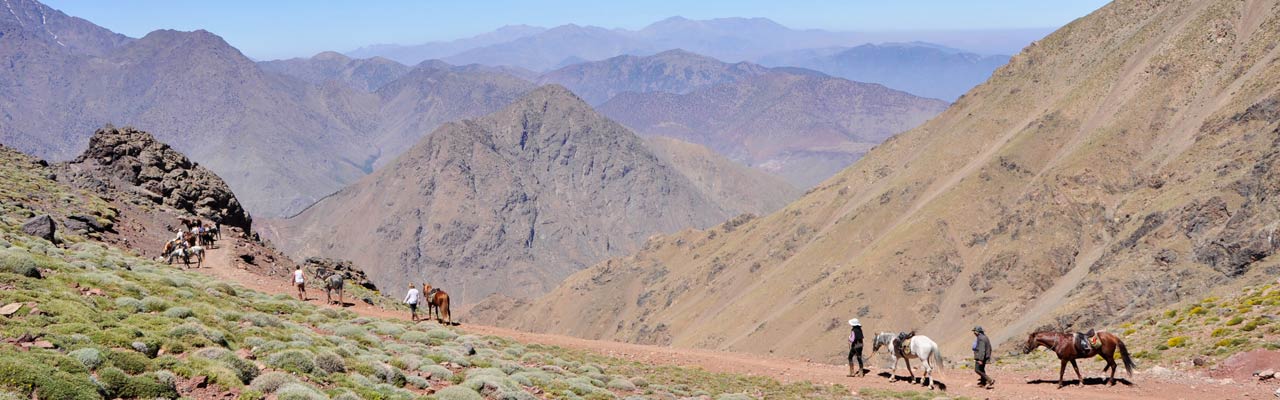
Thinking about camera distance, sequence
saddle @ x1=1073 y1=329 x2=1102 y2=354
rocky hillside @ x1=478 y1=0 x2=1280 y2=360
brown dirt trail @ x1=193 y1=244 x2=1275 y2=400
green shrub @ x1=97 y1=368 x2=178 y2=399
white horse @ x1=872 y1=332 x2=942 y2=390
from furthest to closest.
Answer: rocky hillside @ x1=478 y1=0 x2=1280 y2=360
white horse @ x1=872 y1=332 x2=942 y2=390
saddle @ x1=1073 y1=329 x2=1102 y2=354
brown dirt trail @ x1=193 y1=244 x2=1275 y2=400
green shrub @ x1=97 y1=368 x2=178 y2=399

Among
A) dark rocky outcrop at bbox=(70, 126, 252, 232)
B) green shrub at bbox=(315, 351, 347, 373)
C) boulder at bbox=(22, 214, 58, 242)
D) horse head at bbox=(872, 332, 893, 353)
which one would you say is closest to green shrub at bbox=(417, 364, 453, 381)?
green shrub at bbox=(315, 351, 347, 373)

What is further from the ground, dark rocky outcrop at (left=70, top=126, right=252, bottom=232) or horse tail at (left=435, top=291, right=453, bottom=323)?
dark rocky outcrop at (left=70, top=126, right=252, bottom=232)

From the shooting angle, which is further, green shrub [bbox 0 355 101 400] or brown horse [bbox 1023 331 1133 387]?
brown horse [bbox 1023 331 1133 387]

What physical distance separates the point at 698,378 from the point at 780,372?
4.51m

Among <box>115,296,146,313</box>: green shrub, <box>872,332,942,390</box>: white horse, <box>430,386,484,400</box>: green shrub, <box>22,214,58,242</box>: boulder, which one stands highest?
<box>22,214,58,242</box>: boulder

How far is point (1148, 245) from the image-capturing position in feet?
249

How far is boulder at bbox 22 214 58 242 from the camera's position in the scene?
1313 inches

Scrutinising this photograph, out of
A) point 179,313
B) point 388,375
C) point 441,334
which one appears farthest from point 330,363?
point 441,334

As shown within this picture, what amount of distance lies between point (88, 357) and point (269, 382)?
2.94 metres

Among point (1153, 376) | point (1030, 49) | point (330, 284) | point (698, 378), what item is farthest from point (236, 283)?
point (1030, 49)

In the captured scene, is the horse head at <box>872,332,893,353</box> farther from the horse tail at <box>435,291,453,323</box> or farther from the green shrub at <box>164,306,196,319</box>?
the green shrub at <box>164,306,196,319</box>

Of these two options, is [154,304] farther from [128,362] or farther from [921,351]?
[921,351]

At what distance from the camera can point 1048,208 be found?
10400 centimetres

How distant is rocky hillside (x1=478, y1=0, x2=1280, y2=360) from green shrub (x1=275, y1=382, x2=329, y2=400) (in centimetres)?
4714
